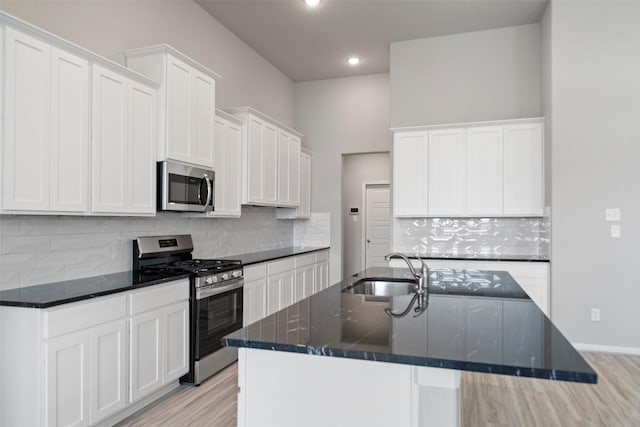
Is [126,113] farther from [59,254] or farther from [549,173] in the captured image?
[549,173]

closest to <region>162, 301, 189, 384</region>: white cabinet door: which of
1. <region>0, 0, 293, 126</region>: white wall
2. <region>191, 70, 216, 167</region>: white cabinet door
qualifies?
<region>191, 70, 216, 167</region>: white cabinet door

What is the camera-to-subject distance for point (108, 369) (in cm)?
247

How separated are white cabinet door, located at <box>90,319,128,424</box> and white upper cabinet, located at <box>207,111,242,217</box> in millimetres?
1648

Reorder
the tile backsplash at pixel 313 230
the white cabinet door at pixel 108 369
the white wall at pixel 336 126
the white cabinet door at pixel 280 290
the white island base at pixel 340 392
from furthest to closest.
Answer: the tile backsplash at pixel 313 230, the white wall at pixel 336 126, the white cabinet door at pixel 280 290, the white cabinet door at pixel 108 369, the white island base at pixel 340 392

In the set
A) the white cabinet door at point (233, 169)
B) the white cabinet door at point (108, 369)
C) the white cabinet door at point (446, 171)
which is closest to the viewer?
the white cabinet door at point (108, 369)

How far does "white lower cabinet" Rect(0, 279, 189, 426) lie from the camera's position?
2104 mm

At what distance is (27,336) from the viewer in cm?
211

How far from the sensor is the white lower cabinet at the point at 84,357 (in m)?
2.10

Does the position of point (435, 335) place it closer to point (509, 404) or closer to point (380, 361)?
point (380, 361)

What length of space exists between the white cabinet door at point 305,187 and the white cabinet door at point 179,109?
280 centimetres

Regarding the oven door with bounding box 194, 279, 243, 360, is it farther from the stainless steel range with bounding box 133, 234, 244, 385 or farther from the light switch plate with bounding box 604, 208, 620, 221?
the light switch plate with bounding box 604, 208, 620, 221

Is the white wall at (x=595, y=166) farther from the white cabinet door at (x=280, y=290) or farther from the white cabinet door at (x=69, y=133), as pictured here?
the white cabinet door at (x=69, y=133)

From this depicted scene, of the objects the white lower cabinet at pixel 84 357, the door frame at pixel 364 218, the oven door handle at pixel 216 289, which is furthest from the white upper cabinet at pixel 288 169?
the white lower cabinet at pixel 84 357

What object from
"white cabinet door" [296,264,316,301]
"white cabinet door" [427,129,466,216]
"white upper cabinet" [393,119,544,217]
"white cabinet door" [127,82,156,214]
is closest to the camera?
"white cabinet door" [127,82,156,214]
